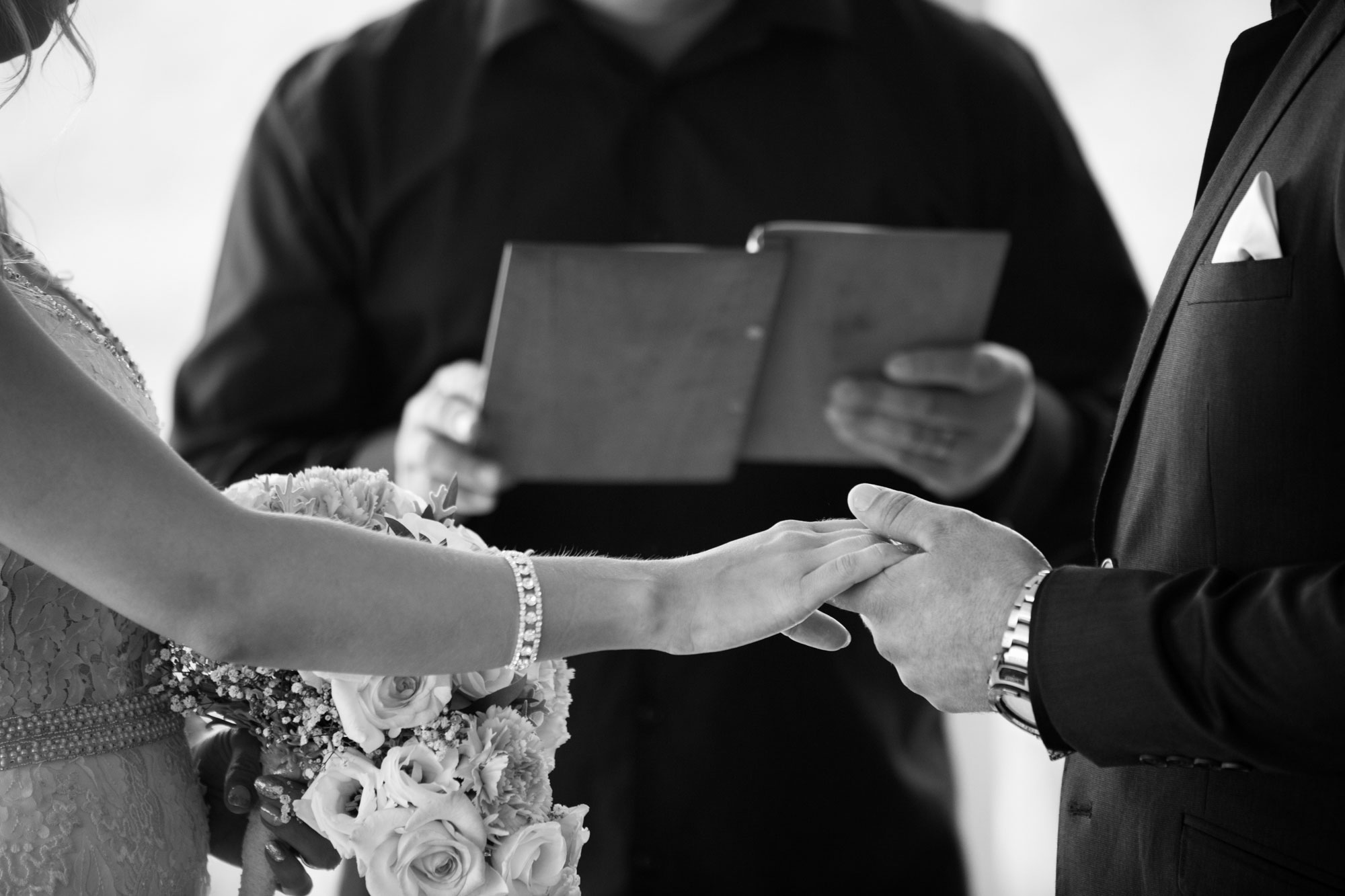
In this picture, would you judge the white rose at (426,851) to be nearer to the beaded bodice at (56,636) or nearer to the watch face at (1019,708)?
the beaded bodice at (56,636)

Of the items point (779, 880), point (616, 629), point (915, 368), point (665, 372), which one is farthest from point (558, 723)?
point (779, 880)

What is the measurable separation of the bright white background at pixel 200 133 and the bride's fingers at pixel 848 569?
7.65ft

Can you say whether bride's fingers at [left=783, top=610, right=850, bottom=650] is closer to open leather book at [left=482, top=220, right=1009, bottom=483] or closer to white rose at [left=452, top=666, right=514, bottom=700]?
white rose at [left=452, top=666, right=514, bottom=700]

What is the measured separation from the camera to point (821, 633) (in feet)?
4.75

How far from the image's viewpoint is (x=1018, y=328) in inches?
98.6

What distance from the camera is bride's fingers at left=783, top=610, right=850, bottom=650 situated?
1447mm

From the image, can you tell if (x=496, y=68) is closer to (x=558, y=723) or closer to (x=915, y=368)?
(x=915, y=368)

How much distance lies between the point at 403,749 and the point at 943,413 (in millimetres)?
1212

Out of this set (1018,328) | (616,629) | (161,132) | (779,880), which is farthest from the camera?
(161,132)

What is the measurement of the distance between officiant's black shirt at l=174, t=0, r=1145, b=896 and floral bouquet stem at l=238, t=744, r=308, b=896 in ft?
3.15

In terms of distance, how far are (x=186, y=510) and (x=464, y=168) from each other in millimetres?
1402

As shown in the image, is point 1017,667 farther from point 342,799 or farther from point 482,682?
point 342,799

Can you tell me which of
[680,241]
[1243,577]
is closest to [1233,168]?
[1243,577]

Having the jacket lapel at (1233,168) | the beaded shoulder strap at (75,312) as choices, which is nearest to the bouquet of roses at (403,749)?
the beaded shoulder strap at (75,312)
